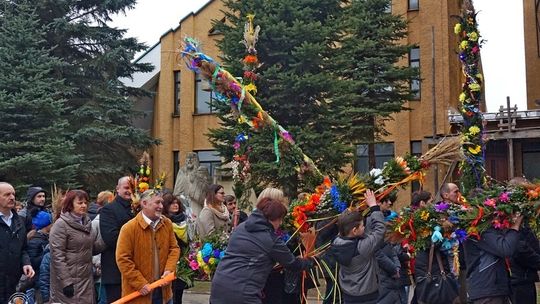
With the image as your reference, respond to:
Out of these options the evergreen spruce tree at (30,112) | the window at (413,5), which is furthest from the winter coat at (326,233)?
the window at (413,5)

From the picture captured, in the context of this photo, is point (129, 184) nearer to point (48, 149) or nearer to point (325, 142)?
point (325, 142)

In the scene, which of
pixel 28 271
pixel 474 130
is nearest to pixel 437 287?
pixel 474 130

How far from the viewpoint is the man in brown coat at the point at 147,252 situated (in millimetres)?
6242

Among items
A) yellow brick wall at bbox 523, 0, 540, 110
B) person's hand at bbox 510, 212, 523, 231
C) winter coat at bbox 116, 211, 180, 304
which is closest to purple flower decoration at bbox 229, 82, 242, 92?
winter coat at bbox 116, 211, 180, 304

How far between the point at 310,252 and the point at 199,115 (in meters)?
23.5

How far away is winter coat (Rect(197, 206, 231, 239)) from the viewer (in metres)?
7.97

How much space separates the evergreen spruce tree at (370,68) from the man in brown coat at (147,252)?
12.8 m

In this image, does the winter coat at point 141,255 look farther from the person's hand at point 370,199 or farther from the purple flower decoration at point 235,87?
Result: the purple flower decoration at point 235,87

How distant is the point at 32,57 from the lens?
20391 mm

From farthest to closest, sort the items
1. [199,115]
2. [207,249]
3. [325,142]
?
1. [199,115]
2. [325,142]
3. [207,249]

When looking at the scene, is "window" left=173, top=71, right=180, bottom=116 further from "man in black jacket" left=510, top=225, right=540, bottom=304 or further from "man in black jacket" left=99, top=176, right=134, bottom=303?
"man in black jacket" left=510, top=225, right=540, bottom=304

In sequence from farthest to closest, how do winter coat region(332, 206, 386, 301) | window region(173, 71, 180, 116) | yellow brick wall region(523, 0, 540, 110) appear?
window region(173, 71, 180, 116)
yellow brick wall region(523, 0, 540, 110)
winter coat region(332, 206, 386, 301)

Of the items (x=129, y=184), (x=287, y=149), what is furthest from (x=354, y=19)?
(x=129, y=184)

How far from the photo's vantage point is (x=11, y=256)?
6.98m
